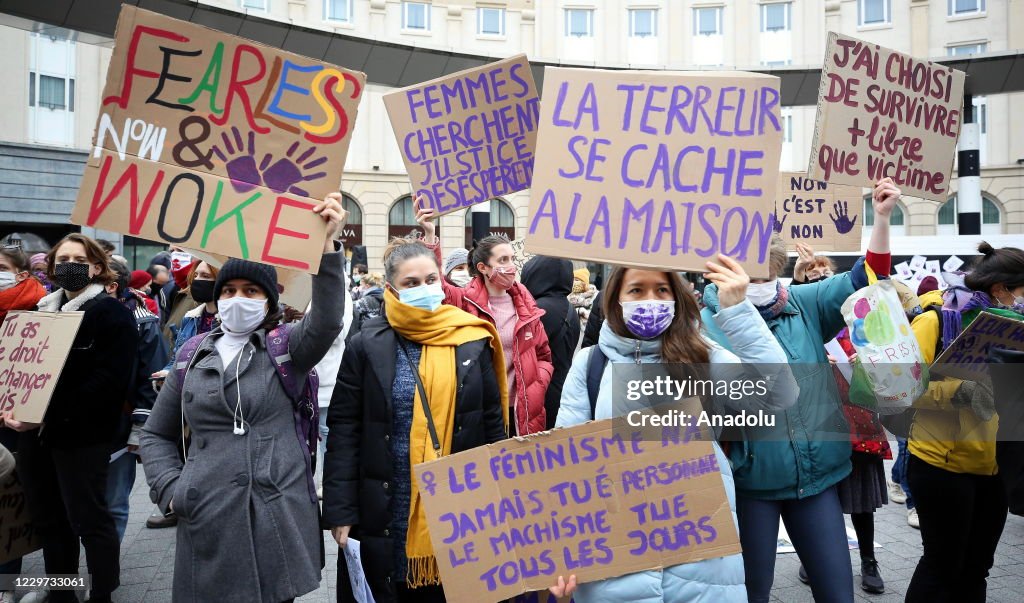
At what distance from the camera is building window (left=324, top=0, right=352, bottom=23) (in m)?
29.4

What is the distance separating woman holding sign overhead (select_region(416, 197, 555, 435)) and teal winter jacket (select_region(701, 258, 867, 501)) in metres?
1.31

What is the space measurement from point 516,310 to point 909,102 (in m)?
2.52

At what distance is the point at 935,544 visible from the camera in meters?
3.43

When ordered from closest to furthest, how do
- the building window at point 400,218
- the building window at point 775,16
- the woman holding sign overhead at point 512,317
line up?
the woman holding sign overhead at point 512,317 → the building window at point 775,16 → the building window at point 400,218

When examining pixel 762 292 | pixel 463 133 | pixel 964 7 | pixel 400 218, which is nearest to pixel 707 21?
pixel 964 7

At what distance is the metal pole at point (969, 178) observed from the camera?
1557cm

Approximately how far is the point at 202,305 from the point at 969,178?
16.6 m

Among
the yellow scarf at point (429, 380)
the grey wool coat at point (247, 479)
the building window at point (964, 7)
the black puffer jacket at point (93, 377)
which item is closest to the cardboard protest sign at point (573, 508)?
the yellow scarf at point (429, 380)

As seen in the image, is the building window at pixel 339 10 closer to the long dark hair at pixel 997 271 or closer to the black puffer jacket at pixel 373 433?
the black puffer jacket at pixel 373 433

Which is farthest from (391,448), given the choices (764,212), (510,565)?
(764,212)

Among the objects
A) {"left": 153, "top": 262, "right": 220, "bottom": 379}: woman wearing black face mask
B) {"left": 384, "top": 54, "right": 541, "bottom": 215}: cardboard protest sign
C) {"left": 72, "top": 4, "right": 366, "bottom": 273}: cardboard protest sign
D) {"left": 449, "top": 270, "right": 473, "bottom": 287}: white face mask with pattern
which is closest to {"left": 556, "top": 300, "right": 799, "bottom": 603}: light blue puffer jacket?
{"left": 72, "top": 4, "right": 366, "bottom": 273}: cardboard protest sign

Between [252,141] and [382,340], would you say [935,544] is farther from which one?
[252,141]

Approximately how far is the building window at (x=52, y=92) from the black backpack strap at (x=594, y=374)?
22503 millimetres

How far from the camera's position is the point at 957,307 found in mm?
3547
